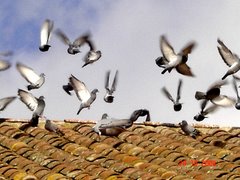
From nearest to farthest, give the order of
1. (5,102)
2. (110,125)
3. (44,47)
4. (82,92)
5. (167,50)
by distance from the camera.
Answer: (110,125)
(167,50)
(82,92)
(5,102)
(44,47)

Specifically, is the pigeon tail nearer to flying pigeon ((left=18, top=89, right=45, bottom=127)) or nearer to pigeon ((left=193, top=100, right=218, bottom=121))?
pigeon ((left=193, top=100, right=218, bottom=121))

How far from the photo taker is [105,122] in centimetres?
1489

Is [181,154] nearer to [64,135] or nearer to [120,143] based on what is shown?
[120,143]

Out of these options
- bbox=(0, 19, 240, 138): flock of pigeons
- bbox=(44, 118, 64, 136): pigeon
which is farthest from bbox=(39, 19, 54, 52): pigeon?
bbox=(44, 118, 64, 136): pigeon

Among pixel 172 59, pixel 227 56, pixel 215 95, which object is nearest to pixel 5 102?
pixel 172 59

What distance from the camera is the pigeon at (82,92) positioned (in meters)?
15.6

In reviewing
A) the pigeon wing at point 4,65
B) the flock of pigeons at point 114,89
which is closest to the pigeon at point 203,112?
the flock of pigeons at point 114,89

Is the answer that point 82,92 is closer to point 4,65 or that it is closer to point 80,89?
A: point 80,89

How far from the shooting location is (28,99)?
15.8 m

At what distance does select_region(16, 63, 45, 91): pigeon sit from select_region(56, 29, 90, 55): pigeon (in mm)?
703

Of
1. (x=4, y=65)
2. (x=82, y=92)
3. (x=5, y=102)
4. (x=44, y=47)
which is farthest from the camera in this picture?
(x=44, y=47)

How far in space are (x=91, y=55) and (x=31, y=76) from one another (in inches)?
44.7

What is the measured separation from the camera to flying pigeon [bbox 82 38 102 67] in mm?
16703

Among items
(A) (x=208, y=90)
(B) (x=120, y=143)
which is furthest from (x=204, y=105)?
(B) (x=120, y=143)
